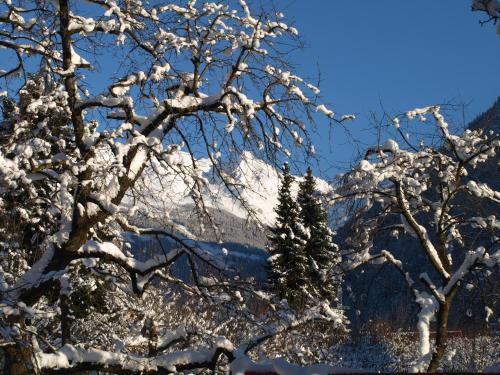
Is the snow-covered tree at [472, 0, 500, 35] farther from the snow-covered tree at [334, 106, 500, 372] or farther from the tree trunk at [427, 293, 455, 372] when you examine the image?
the tree trunk at [427, 293, 455, 372]

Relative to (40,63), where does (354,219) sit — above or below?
below

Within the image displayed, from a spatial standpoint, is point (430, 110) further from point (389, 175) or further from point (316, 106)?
point (316, 106)

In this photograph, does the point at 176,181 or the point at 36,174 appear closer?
the point at 36,174

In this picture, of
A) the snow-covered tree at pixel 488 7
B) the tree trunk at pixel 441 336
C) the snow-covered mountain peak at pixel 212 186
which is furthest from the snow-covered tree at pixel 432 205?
the snow-covered tree at pixel 488 7

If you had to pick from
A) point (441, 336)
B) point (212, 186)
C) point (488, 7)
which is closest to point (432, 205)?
point (441, 336)

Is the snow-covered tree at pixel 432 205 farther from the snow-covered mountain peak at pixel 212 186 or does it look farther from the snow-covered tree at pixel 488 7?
the snow-covered tree at pixel 488 7

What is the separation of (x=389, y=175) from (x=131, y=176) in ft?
14.0

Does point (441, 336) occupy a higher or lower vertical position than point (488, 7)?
lower

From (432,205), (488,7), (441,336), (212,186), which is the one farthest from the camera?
(432,205)

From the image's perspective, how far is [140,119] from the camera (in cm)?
561

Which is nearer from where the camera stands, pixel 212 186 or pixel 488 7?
pixel 488 7

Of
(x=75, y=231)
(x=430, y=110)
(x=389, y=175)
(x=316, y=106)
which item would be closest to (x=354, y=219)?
(x=389, y=175)

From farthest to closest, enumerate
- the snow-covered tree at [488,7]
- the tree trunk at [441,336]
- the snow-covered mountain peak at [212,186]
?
the tree trunk at [441,336] → the snow-covered mountain peak at [212,186] → the snow-covered tree at [488,7]

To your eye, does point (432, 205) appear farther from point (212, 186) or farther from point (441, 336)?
point (212, 186)
